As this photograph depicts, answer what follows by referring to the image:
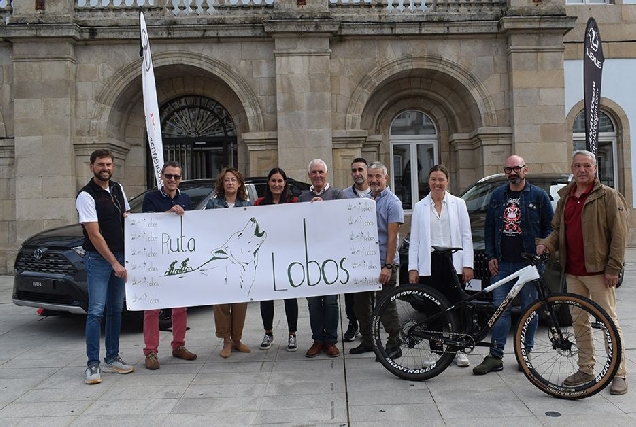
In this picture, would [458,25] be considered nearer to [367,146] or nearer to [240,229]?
[367,146]

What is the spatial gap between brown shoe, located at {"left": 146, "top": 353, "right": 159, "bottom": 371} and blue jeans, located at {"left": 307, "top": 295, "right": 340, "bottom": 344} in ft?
5.34

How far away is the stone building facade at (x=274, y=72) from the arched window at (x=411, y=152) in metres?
1.40

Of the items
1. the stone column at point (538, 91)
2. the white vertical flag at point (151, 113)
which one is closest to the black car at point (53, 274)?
the white vertical flag at point (151, 113)

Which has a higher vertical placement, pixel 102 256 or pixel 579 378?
pixel 102 256

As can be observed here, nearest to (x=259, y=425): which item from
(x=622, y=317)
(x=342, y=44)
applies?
(x=622, y=317)

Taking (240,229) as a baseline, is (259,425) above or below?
below

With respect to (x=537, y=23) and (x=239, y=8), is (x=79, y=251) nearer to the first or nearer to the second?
(x=239, y=8)

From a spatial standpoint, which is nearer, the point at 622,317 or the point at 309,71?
the point at 622,317

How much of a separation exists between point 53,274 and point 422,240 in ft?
14.9

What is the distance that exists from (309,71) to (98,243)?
8.51 meters

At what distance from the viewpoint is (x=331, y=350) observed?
5.70 m

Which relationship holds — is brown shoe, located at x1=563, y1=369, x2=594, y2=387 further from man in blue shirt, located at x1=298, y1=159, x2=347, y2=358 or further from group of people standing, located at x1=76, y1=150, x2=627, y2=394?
man in blue shirt, located at x1=298, y1=159, x2=347, y2=358

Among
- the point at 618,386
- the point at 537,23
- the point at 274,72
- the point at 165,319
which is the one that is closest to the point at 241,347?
the point at 165,319

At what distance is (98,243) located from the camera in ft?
16.2
